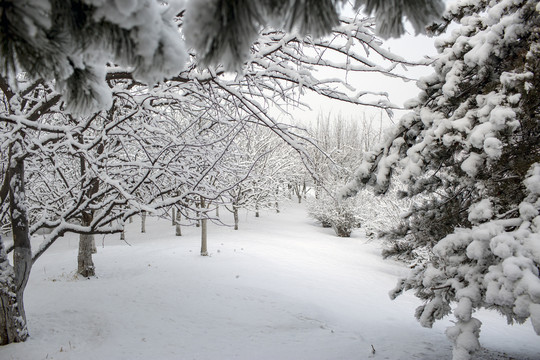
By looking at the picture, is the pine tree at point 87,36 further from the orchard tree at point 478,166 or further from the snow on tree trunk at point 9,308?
the snow on tree trunk at point 9,308

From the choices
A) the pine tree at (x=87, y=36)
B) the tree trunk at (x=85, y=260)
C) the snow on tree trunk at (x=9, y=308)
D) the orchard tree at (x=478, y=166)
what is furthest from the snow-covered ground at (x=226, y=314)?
the pine tree at (x=87, y=36)

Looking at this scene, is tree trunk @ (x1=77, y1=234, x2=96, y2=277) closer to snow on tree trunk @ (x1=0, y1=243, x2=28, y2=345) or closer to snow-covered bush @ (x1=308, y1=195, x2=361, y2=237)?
snow on tree trunk @ (x1=0, y1=243, x2=28, y2=345)

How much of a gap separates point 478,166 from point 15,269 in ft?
18.5

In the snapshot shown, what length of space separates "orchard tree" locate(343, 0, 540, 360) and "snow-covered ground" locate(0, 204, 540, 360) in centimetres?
207

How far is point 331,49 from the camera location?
347cm

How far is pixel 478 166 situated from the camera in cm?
321

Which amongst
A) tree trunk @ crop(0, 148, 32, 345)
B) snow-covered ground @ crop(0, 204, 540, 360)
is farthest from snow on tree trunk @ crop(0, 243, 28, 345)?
snow-covered ground @ crop(0, 204, 540, 360)

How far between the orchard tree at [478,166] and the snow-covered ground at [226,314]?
81.5 inches

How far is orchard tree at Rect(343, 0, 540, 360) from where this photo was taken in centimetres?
285

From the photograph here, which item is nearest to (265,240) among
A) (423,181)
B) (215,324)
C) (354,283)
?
(354,283)

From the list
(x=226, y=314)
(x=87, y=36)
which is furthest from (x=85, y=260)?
(x=87, y=36)

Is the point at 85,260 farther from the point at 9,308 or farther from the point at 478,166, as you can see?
the point at 478,166

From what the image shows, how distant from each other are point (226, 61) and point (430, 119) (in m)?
3.75

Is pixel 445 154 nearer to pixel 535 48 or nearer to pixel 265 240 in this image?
pixel 535 48
